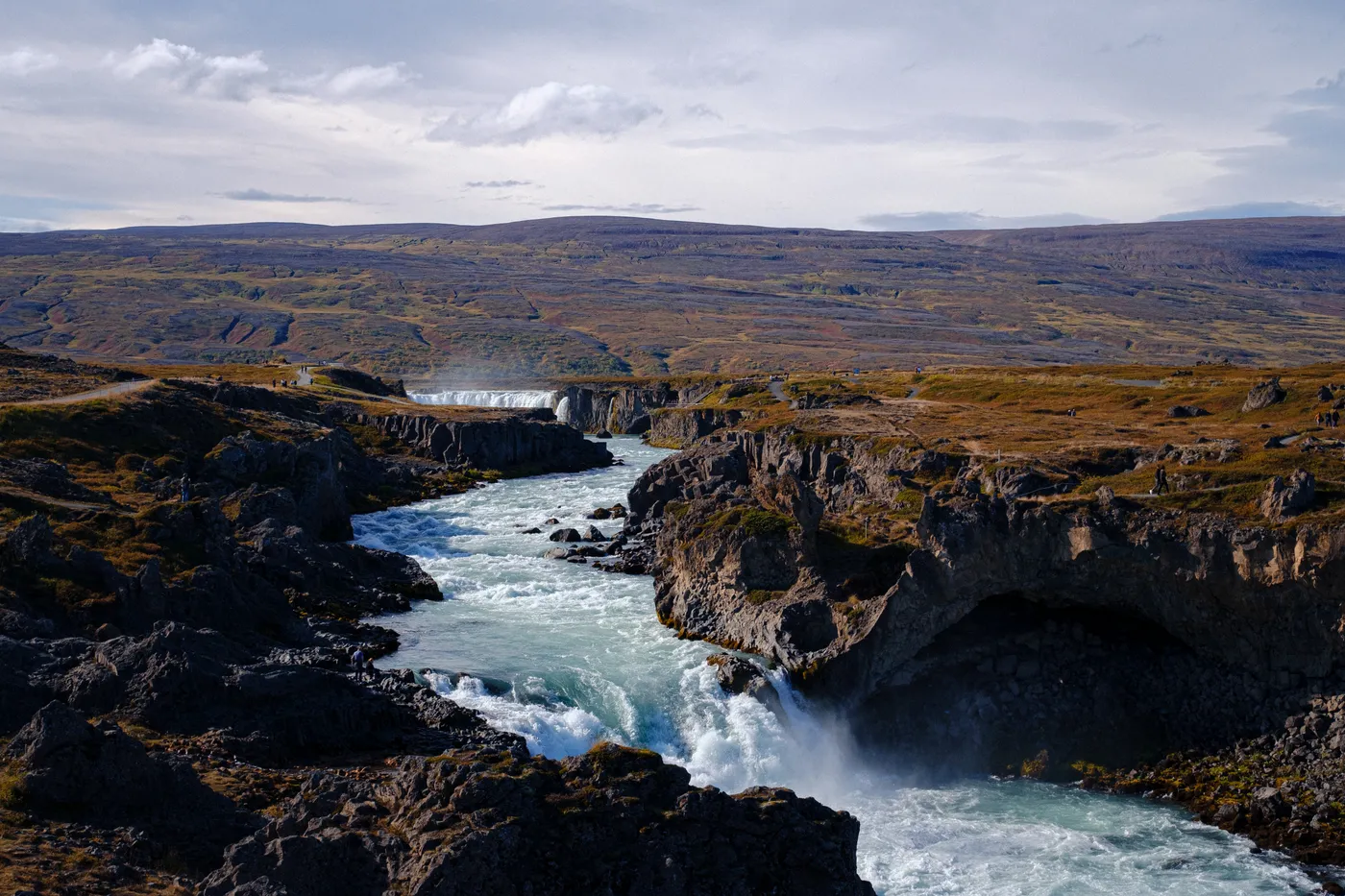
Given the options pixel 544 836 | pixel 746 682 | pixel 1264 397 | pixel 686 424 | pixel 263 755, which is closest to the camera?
pixel 544 836

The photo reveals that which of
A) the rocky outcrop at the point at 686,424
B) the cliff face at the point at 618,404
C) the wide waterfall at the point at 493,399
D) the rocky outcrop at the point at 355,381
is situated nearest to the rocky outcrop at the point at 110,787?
the rocky outcrop at the point at 686,424

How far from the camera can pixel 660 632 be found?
49.1 meters

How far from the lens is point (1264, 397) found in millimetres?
77625

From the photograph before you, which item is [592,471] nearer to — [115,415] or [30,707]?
[115,415]

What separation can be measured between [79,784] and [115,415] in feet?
180

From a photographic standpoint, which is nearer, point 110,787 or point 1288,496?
point 110,787

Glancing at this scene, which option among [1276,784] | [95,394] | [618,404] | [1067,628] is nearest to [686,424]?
[618,404]

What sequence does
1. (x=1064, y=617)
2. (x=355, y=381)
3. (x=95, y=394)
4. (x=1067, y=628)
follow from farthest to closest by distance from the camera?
(x=355, y=381)
(x=95, y=394)
(x=1064, y=617)
(x=1067, y=628)

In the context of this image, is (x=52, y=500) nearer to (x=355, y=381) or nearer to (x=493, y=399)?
(x=355, y=381)

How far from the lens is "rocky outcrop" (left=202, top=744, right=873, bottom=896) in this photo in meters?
21.2

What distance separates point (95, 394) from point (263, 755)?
62894mm

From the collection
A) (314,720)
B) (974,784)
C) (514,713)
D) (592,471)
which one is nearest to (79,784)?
(314,720)

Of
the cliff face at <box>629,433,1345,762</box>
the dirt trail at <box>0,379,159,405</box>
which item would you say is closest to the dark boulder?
the cliff face at <box>629,433,1345,762</box>

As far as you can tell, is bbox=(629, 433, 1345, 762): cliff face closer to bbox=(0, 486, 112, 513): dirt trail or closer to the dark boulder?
bbox=(0, 486, 112, 513): dirt trail
